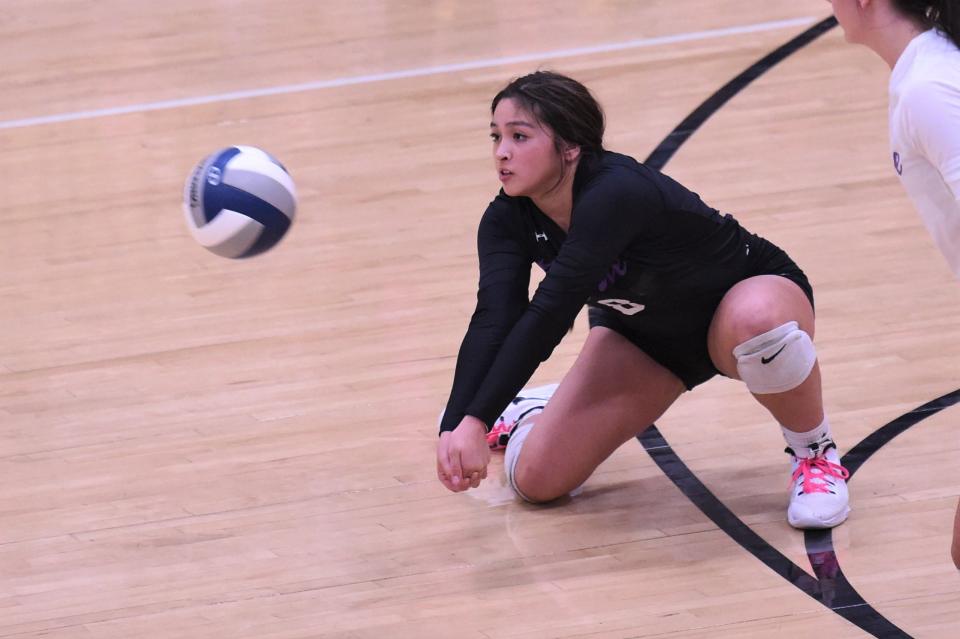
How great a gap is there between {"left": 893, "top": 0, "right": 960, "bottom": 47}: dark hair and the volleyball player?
861mm

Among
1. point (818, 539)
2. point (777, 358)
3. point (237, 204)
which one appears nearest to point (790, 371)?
point (777, 358)

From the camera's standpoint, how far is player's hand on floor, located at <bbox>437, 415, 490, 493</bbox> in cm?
284

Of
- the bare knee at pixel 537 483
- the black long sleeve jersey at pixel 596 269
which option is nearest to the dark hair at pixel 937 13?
the black long sleeve jersey at pixel 596 269

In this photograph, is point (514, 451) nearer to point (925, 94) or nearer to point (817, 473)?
point (817, 473)

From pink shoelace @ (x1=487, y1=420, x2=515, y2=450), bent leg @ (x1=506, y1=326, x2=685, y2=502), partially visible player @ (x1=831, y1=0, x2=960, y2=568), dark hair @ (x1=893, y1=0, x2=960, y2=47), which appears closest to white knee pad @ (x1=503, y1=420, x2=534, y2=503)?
bent leg @ (x1=506, y1=326, x2=685, y2=502)

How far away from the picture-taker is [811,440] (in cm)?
Result: 320

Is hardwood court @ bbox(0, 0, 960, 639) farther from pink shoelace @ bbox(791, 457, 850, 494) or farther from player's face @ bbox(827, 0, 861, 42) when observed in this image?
player's face @ bbox(827, 0, 861, 42)

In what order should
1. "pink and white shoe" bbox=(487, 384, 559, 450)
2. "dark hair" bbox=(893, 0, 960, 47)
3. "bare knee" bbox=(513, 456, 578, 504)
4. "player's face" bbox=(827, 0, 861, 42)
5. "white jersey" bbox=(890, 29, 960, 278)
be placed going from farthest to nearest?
"pink and white shoe" bbox=(487, 384, 559, 450), "bare knee" bbox=(513, 456, 578, 504), "player's face" bbox=(827, 0, 861, 42), "dark hair" bbox=(893, 0, 960, 47), "white jersey" bbox=(890, 29, 960, 278)

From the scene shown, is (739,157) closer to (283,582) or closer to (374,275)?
(374,275)

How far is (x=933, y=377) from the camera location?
370 cm

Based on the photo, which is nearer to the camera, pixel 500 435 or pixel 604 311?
pixel 604 311

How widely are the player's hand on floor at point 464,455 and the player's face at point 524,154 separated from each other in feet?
1.68

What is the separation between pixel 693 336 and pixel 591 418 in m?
0.30

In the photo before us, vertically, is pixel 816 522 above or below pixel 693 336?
below
